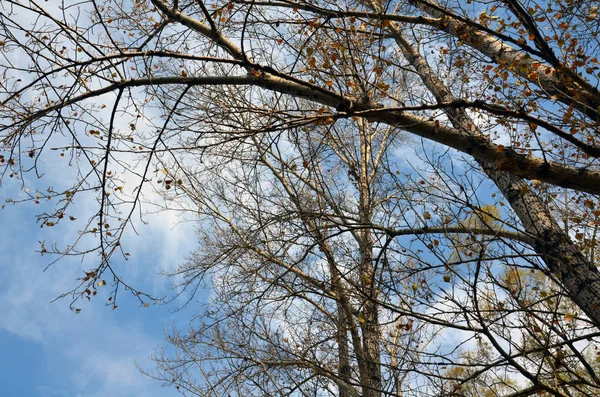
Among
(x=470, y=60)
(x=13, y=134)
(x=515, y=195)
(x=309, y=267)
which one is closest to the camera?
(x=13, y=134)

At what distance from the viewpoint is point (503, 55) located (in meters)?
4.59

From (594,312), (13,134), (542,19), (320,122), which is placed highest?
(542,19)

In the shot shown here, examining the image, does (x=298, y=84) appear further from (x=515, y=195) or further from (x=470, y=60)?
(x=470, y=60)

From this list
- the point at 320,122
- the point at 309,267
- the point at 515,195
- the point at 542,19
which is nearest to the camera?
the point at 320,122

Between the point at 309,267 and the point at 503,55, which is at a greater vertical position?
the point at 503,55

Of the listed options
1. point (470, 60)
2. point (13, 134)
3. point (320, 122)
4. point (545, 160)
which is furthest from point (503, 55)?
point (13, 134)

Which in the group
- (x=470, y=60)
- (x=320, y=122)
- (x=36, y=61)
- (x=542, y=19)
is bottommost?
→ (x=320, y=122)

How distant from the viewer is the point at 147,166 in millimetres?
3660

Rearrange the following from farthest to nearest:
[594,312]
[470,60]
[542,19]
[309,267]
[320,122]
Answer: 1. [309,267]
2. [470,60]
3. [542,19]
4. [594,312]
5. [320,122]

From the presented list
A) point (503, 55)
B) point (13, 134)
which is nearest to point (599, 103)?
point (503, 55)

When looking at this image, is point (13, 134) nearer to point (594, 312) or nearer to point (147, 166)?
point (147, 166)

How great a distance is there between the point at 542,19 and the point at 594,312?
94.4 inches

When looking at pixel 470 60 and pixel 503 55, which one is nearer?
pixel 503 55

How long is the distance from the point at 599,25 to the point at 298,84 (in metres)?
2.82
